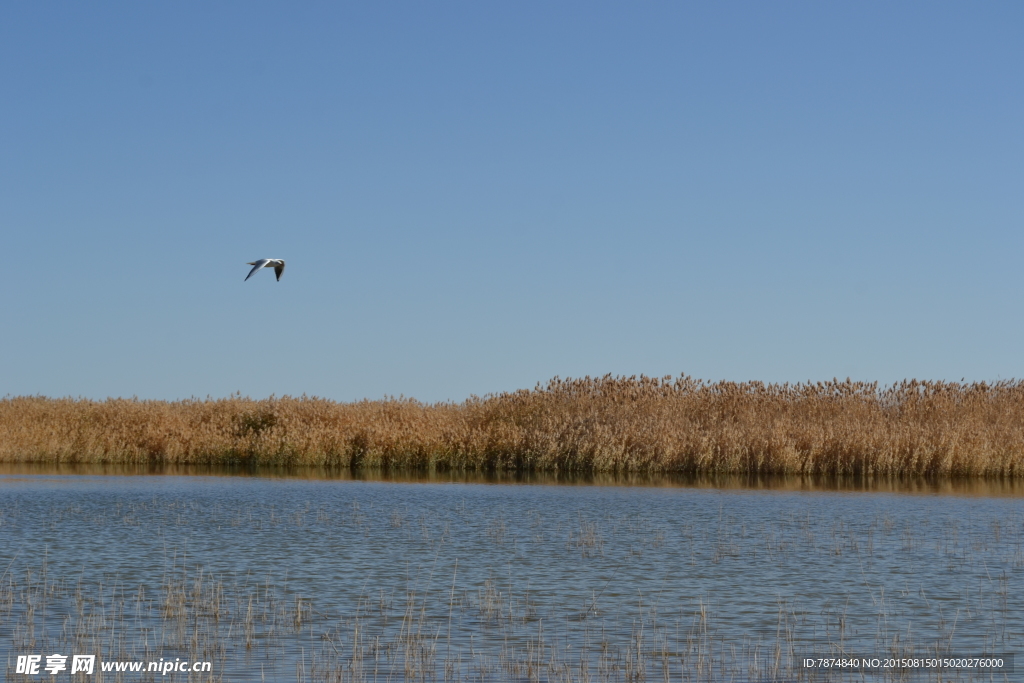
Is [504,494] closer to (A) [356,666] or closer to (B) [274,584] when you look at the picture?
(B) [274,584]

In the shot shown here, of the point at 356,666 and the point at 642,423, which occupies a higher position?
the point at 642,423

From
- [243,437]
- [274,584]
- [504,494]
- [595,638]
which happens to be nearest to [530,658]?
[595,638]

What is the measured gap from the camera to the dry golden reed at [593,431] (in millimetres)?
29594

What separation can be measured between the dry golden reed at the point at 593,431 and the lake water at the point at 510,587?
7.75 m

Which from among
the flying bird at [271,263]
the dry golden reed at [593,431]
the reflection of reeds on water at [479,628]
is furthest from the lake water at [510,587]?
the dry golden reed at [593,431]

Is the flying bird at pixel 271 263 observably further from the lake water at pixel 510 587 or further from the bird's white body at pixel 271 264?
the lake water at pixel 510 587

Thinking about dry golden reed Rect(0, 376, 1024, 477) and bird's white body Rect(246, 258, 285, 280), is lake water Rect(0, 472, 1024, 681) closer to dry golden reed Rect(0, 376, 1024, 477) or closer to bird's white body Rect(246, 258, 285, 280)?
bird's white body Rect(246, 258, 285, 280)

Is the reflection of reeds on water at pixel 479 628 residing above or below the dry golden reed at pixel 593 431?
below

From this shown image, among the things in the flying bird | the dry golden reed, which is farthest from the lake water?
the dry golden reed

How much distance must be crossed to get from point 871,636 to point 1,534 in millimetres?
12565

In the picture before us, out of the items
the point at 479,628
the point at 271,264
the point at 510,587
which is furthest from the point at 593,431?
the point at 479,628

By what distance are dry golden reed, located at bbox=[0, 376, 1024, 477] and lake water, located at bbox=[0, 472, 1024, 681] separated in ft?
25.4

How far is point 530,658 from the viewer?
884 centimetres

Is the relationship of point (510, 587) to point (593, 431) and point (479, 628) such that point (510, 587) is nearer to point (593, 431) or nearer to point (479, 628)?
point (479, 628)
